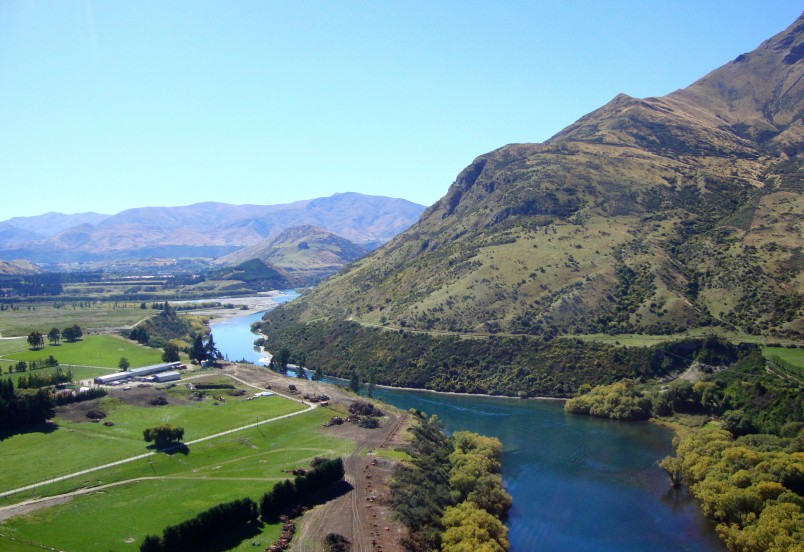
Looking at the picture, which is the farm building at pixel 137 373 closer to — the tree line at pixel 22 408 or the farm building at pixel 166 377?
the farm building at pixel 166 377

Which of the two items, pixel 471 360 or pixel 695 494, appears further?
pixel 471 360

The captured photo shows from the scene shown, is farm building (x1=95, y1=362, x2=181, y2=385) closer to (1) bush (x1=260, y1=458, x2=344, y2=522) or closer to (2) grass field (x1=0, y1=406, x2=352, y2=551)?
(2) grass field (x1=0, y1=406, x2=352, y2=551)

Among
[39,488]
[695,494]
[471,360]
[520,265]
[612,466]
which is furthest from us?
[520,265]

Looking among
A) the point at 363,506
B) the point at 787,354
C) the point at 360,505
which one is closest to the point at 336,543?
the point at 363,506

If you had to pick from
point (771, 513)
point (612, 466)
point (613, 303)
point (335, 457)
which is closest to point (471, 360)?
point (613, 303)

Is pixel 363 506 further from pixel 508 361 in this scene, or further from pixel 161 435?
pixel 508 361

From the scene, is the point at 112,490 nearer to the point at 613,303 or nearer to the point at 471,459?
the point at 471,459

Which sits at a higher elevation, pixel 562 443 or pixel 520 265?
pixel 520 265

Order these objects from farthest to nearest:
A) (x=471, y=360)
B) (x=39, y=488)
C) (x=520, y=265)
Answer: (x=520, y=265)
(x=471, y=360)
(x=39, y=488)

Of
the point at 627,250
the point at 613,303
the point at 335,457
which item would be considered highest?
the point at 627,250
